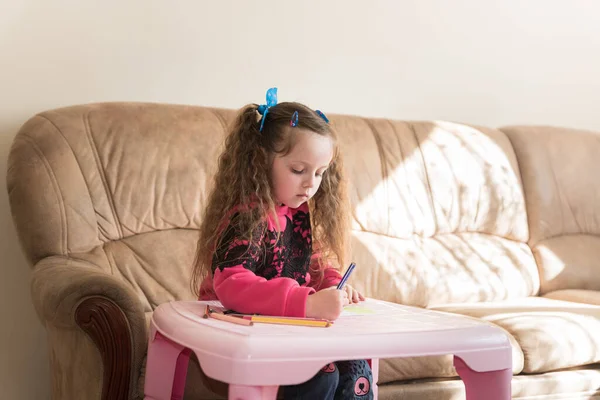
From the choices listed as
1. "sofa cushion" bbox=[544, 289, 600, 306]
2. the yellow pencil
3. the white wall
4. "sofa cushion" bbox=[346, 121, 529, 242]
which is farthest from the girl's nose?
"sofa cushion" bbox=[544, 289, 600, 306]

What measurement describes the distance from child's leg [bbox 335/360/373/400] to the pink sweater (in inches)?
7.8

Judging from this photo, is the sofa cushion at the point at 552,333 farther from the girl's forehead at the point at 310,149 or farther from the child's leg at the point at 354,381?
the girl's forehead at the point at 310,149

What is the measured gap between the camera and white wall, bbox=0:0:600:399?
262cm

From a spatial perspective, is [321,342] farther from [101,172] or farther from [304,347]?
[101,172]

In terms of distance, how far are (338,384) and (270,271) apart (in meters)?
0.30

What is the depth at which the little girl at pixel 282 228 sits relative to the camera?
1.52 m

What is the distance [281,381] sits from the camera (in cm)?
127

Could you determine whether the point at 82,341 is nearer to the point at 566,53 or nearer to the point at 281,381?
the point at 281,381

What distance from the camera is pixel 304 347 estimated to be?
1293 mm

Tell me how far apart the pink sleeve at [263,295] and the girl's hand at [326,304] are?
0.04ft

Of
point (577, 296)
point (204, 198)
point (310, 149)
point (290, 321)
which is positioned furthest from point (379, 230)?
point (290, 321)

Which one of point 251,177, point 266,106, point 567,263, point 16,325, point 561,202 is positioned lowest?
point 16,325

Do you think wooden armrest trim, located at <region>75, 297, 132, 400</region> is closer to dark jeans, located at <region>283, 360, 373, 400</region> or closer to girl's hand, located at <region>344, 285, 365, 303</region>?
dark jeans, located at <region>283, 360, 373, 400</region>

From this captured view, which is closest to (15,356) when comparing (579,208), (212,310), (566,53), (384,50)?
(212,310)
